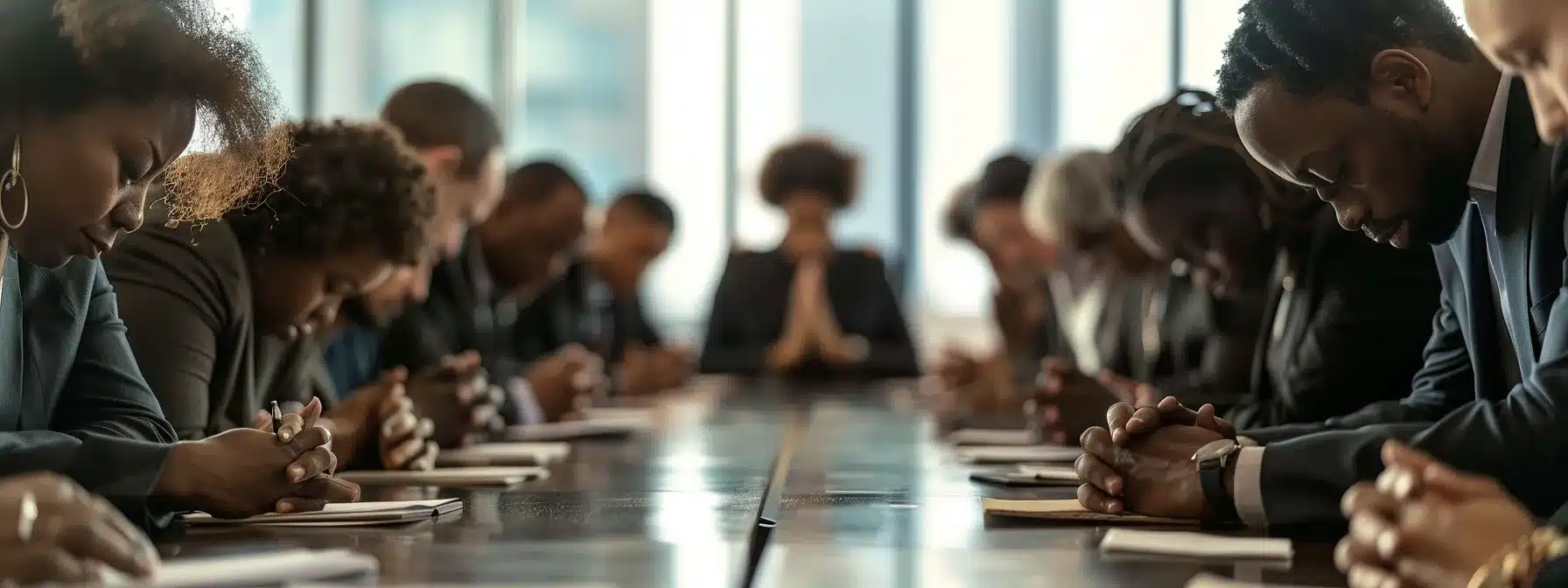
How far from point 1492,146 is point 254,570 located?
1.34 meters

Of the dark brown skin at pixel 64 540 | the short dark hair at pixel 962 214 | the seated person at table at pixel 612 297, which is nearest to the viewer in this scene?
the dark brown skin at pixel 64 540

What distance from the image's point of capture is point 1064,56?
8242 millimetres

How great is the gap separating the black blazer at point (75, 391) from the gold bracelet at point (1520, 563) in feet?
4.12

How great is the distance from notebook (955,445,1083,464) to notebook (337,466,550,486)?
67cm

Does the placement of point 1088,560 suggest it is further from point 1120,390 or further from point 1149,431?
point 1120,390

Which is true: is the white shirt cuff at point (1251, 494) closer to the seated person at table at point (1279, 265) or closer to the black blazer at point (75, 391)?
the seated person at table at point (1279, 265)

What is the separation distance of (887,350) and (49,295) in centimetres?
429

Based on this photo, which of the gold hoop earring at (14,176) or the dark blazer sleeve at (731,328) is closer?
the gold hoop earring at (14,176)

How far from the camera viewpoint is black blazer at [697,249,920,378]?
6066 mm

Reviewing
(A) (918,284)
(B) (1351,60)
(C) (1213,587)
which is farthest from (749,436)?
(A) (918,284)

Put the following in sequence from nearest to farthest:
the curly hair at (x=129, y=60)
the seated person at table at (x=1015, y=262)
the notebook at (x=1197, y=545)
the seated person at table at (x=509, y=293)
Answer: the notebook at (x=1197, y=545) → the curly hair at (x=129, y=60) → the seated person at table at (x=509, y=293) → the seated person at table at (x=1015, y=262)

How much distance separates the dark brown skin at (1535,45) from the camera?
134 centimetres

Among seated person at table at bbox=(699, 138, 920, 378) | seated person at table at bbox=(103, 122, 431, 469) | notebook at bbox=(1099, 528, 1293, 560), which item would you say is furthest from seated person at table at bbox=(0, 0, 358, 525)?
seated person at table at bbox=(699, 138, 920, 378)

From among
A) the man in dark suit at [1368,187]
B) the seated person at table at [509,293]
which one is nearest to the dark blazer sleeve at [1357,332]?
the man in dark suit at [1368,187]
